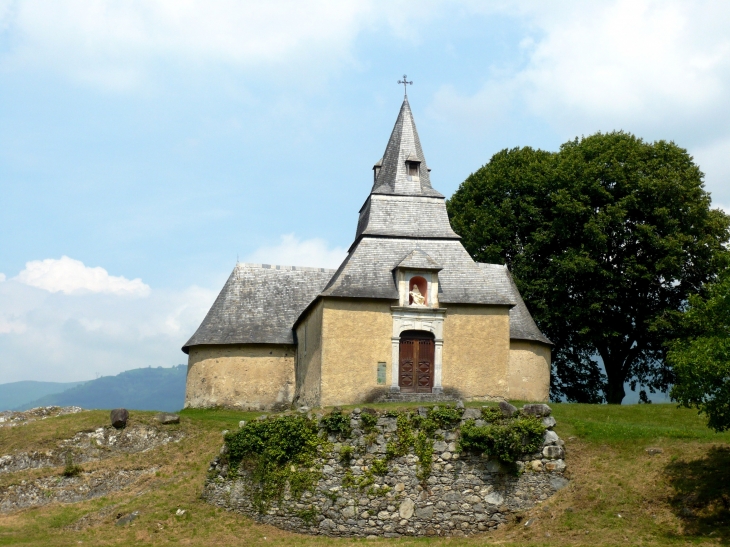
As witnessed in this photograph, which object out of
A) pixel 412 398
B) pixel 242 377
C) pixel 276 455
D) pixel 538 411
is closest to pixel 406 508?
pixel 276 455

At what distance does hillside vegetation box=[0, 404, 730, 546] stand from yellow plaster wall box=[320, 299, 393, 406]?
5393mm

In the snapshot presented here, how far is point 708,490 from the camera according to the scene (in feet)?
69.8

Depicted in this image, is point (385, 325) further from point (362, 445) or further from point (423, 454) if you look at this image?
point (423, 454)

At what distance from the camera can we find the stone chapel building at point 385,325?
31.4 m

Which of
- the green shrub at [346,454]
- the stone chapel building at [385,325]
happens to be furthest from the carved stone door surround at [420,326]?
the green shrub at [346,454]

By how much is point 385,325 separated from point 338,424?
791 centimetres

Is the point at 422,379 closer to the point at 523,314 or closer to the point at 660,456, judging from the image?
the point at 523,314

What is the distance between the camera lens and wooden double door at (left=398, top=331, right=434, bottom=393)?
31516mm

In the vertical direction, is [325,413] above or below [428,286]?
below

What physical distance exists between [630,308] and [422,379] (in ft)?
55.1

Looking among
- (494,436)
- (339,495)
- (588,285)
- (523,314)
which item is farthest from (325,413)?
(588,285)

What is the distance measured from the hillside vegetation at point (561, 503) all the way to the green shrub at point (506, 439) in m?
1.25

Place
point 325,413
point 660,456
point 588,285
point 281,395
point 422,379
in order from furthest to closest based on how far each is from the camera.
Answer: point 588,285 < point 281,395 < point 422,379 < point 325,413 < point 660,456

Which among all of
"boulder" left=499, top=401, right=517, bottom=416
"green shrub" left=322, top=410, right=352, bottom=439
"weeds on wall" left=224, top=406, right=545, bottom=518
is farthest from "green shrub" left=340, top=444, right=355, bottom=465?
"boulder" left=499, top=401, right=517, bottom=416
